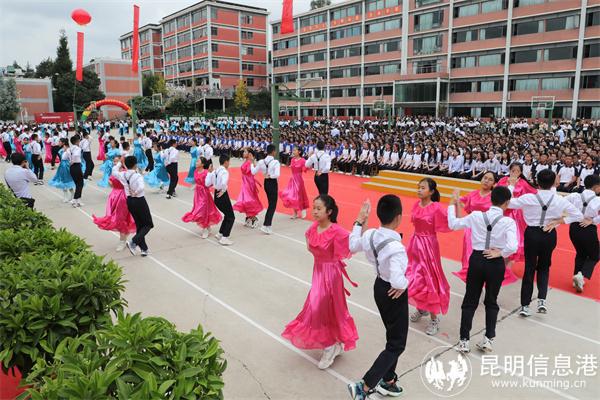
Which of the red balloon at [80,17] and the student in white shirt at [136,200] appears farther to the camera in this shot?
the red balloon at [80,17]

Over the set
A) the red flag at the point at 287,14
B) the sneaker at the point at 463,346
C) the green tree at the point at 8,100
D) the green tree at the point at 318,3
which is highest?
the green tree at the point at 318,3

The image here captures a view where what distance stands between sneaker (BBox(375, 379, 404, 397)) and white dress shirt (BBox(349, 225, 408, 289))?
0.97 m

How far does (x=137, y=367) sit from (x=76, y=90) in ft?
200

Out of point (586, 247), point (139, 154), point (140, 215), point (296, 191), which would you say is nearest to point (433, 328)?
point (586, 247)

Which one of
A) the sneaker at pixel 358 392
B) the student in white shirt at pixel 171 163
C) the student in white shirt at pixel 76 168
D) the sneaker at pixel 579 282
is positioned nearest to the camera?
the sneaker at pixel 358 392

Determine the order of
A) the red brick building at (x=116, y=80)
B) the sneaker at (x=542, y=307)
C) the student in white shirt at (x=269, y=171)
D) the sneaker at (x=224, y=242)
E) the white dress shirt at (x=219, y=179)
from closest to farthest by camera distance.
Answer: the sneaker at (x=542, y=307)
the white dress shirt at (x=219, y=179)
the sneaker at (x=224, y=242)
the student in white shirt at (x=269, y=171)
the red brick building at (x=116, y=80)

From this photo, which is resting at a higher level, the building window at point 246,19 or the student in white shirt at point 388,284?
the building window at point 246,19

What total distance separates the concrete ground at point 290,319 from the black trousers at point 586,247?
1.65 feet

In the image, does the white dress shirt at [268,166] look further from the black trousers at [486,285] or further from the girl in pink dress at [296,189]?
the black trousers at [486,285]

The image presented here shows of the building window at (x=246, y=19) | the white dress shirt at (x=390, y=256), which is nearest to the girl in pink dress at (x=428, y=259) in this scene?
the white dress shirt at (x=390, y=256)

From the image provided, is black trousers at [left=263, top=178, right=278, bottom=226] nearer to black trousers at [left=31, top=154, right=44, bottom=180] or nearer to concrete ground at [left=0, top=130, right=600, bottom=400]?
concrete ground at [left=0, top=130, right=600, bottom=400]

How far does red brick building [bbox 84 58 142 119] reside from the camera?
62.4 m

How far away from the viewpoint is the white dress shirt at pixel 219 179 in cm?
803

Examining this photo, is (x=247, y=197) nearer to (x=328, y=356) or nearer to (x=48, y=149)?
(x=328, y=356)
